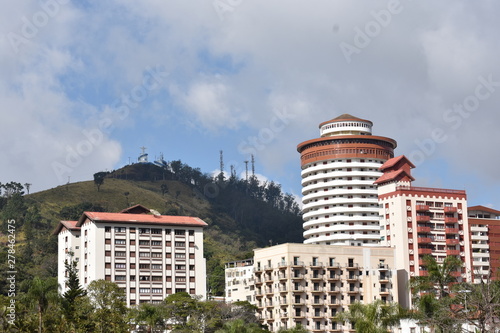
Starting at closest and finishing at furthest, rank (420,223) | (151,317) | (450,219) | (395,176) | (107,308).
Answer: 1. (107,308)
2. (151,317)
3. (420,223)
4. (450,219)
5. (395,176)

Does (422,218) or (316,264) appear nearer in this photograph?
(316,264)

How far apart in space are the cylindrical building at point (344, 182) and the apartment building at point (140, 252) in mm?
28508

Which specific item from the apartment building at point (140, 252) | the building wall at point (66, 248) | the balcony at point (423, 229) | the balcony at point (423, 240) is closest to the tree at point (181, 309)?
the apartment building at point (140, 252)

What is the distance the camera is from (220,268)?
652 ft

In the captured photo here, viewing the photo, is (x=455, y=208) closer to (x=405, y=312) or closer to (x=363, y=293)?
(x=363, y=293)

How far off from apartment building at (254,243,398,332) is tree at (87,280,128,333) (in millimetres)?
34783

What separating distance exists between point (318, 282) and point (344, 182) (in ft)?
133

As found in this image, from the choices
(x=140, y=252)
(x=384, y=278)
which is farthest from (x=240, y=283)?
(x=384, y=278)

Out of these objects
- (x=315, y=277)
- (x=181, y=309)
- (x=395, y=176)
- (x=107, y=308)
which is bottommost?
(x=181, y=309)

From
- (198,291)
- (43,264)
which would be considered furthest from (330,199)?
(43,264)

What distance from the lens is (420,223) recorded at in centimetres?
14725

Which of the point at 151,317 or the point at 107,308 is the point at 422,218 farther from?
the point at 107,308

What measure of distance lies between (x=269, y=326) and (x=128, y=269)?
31.8 m

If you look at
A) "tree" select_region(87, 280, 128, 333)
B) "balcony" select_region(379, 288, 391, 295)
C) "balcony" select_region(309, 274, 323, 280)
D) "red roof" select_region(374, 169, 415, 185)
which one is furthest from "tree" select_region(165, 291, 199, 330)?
"red roof" select_region(374, 169, 415, 185)
